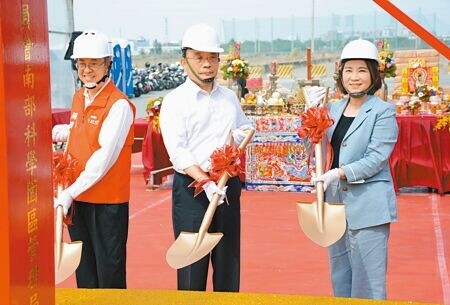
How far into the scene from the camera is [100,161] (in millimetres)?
2447

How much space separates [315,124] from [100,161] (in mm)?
686

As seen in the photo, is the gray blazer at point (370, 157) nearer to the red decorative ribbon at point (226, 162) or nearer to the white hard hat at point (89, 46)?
the red decorative ribbon at point (226, 162)

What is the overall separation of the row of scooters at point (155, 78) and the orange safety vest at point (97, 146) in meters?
16.4

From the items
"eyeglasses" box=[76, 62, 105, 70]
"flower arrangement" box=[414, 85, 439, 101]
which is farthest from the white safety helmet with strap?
"flower arrangement" box=[414, 85, 439, 101]

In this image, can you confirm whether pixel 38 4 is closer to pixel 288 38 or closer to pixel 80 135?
pixel 80 135

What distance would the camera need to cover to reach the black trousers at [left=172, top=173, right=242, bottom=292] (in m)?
2.49

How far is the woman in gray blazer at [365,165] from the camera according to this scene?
7.76 ft

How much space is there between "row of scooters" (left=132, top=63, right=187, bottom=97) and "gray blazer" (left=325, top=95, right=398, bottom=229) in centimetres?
1666

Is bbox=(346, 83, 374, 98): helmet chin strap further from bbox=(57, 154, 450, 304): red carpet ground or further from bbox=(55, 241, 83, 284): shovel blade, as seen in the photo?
bbox=(57, 154, 450, 304): red carpet ground

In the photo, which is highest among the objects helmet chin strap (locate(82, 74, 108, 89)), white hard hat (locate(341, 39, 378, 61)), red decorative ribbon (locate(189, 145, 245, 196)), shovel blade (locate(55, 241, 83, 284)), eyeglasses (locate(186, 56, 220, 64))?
white hard hat (locate(341, 39, 378, 61))

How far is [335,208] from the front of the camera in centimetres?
199

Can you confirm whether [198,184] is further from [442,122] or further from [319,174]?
[442,122]

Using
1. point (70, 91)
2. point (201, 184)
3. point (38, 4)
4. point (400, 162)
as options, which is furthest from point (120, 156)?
point (70, 91)

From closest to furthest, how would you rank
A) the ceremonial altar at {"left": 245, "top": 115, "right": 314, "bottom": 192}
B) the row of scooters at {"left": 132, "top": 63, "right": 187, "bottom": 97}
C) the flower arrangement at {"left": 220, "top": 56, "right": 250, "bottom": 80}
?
the ceremonial altar at {"left": 245, "top": 115, "right": 314, "bottom": 192} → the flower arrangement at {"left": 220, "top": 56, "right": 250, "bottom": 80} → the row of scooters at {"left": 132, "top": 63, "right": 187, "bottom": 97}
